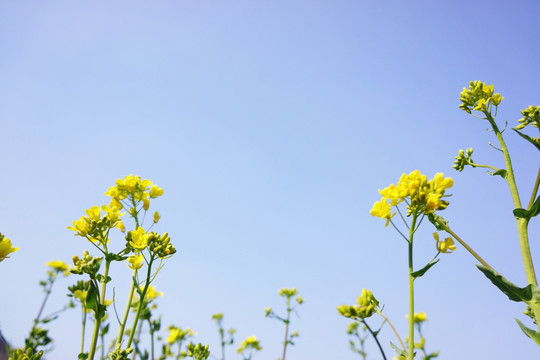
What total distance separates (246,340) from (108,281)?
5455mm

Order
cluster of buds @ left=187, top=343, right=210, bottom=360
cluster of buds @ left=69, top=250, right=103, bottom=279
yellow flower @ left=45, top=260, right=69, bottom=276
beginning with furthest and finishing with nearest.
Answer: yellow flower @ left=45, top=260, right=69, bottom=276
cluster of buds @ left=187, top=343, right=210, bottom=360
cluster of buds @ left=69, top=250, right=103, bottom=279

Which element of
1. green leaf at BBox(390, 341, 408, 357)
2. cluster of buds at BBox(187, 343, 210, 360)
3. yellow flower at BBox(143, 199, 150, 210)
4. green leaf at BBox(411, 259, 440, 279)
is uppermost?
yellow flower at BBox(143, 199, 150, 210)

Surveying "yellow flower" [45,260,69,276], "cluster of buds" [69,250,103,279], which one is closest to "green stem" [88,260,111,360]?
"cluster of buds" [69,250,103,279]

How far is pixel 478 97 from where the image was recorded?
10.6 ft

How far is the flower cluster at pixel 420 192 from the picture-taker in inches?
78.1

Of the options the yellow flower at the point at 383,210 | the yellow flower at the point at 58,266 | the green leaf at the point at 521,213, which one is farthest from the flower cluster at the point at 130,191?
the yellow flower at the point at 58,266

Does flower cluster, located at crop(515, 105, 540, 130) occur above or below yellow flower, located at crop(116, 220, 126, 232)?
above

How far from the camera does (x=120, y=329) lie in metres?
2.20

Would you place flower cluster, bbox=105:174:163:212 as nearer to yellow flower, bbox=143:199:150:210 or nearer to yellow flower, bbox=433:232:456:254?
yellow flower, bbox=143:199:150:210

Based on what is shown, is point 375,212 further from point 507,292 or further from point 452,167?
point 452,167

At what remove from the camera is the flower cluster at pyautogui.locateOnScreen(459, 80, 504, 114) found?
10.2ft

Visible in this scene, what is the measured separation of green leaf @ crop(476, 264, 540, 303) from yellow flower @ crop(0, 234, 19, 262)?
108 inches

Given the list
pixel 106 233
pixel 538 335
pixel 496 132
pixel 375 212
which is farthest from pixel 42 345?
pixel 496 132

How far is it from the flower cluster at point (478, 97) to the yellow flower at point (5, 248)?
384cm
